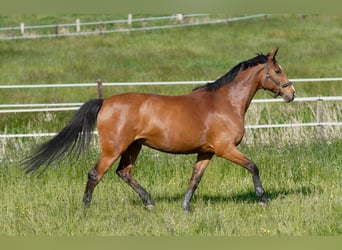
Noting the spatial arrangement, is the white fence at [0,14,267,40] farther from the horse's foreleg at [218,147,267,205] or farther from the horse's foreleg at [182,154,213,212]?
the horse's foreleg at [218,147,267,205]

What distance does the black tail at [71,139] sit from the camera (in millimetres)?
7707

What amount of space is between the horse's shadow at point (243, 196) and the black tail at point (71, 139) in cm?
121

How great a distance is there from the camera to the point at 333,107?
13.1 m

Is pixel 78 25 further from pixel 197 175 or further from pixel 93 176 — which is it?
pixel 93 176

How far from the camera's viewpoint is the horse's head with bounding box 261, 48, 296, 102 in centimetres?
806

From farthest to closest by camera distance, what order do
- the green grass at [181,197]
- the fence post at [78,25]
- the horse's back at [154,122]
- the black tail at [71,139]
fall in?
the fence post at [78,25] < the black tail at [71,139] < the horse's back at [154,122] < the green grass at [181,197]

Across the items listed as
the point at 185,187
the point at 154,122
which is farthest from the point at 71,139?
the point at 185,187

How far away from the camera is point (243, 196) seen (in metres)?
8.54

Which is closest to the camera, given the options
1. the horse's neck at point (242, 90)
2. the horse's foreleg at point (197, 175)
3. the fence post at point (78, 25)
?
the horse's foreleg at point (197, 175)

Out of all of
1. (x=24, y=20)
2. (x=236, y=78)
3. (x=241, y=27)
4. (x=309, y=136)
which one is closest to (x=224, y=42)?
(x=241, y=27)

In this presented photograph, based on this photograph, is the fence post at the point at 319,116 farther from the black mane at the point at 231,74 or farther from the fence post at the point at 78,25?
the fence post at the point at 78,25

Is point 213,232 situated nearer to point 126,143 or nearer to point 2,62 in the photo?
point 126,143

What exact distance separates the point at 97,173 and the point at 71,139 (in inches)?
20.2

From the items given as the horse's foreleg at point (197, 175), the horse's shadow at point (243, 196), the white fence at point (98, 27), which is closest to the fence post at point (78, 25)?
the white fence at point (98, 27)
